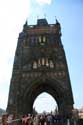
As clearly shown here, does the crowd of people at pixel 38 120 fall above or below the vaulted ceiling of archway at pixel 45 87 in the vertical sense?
below

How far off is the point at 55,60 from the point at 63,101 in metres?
5.78

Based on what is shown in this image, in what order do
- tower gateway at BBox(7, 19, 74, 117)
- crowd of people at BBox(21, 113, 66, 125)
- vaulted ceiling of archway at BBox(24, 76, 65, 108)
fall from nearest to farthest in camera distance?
crowd of people at BBox(21, 113, 66, 125), tower gateway at BBox(7, 19, 74, 117), vaulted ceiling of archway at BBox(24, 76, 65, 108)

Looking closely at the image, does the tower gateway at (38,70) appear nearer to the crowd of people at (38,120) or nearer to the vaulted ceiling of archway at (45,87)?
the vaulted ceiling of archway at (45,87)

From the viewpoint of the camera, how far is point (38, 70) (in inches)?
1837

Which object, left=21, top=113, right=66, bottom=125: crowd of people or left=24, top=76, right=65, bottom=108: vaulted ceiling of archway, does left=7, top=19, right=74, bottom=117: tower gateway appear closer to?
left=24, top=76, right=65, bottom=108: vaulted ceiling of archway

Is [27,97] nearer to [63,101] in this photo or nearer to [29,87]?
[29,87]

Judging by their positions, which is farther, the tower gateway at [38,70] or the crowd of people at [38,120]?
the tower gateway at [38,70]

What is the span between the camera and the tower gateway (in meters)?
45.3

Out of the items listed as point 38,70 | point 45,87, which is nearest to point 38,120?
point 38,70

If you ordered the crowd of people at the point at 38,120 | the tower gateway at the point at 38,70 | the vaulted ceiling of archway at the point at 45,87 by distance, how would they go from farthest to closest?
1. the vaulted ceiling of archway at the point at 45,87
2. the tower gateway at the point at 38,70
3. the crowd of people at the point at 38,120

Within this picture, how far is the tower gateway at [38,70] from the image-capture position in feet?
149

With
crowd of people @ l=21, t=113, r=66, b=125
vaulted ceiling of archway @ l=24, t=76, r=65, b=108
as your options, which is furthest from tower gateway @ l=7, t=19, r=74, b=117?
crowd of people @ l=21, t=113, r=66, b=125

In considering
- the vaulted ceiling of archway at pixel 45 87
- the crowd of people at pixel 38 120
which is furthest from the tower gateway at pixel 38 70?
the crowd of people at pixel 38 120

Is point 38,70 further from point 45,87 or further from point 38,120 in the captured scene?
point 38,120
